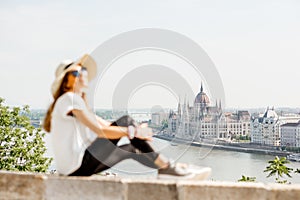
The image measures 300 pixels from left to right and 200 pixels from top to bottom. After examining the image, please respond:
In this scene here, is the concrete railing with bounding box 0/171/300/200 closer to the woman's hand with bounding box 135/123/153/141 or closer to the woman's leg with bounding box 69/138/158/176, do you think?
the woman's leg with bounding box 69/138/158/176

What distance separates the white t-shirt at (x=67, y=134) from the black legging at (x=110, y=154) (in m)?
0.04

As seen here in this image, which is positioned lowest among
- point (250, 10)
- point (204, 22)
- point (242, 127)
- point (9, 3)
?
point (242, 127)

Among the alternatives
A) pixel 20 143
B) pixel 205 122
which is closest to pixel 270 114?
pixel 20 143

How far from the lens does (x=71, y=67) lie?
7.78 ft

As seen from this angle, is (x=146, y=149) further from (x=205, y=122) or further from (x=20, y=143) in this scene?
(x=20, y=143)

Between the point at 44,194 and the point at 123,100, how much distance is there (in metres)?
0.99

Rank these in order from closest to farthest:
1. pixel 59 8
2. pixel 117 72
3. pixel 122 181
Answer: pixel 122 181 < pixel 117 72 < pixel 59 8

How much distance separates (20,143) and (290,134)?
39.6 metres

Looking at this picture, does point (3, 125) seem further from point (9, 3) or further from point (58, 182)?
point (58, 182)

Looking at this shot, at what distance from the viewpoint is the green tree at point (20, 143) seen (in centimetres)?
1683

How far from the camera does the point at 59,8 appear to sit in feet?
114

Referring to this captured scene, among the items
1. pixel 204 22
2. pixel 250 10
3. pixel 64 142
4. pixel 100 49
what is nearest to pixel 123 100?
pixel 100 49

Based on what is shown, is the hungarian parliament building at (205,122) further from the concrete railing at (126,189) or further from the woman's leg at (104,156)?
the concrete railing at (126,189)

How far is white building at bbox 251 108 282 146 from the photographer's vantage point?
4879 cm
